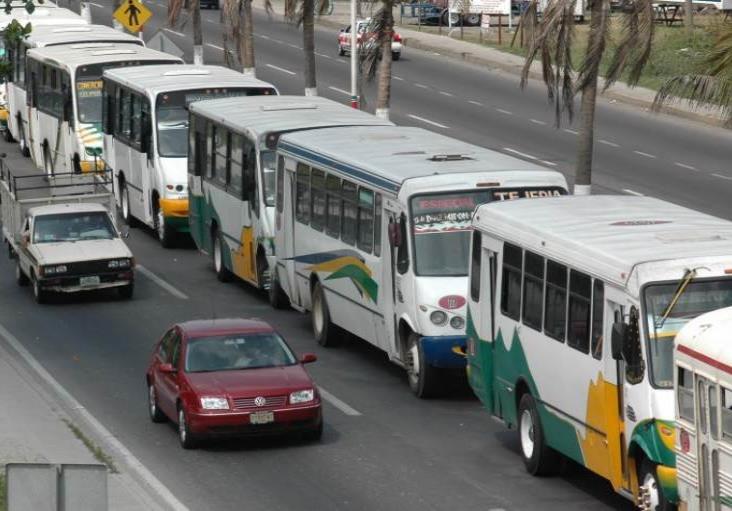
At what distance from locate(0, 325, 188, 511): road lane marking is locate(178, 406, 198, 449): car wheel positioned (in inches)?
22.9

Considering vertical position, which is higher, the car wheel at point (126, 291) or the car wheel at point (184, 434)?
the car wheel at point (184, 434)

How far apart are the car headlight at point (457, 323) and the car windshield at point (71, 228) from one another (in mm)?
10359

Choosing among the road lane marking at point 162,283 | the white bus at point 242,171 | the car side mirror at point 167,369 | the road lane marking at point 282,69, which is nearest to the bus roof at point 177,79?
the white bus at point 242,171

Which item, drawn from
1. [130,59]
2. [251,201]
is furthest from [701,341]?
[130,59]

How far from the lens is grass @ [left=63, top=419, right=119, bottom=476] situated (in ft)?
60.6

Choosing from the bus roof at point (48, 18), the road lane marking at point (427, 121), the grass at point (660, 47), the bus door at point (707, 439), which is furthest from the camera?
the grass at point (660, 47)

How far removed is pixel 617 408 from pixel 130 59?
26059mm

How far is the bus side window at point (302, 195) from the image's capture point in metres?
26.3

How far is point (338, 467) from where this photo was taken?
19.0 metres

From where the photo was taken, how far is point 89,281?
2939 cm

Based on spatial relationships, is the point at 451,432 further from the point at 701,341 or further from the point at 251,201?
the point at 251,201

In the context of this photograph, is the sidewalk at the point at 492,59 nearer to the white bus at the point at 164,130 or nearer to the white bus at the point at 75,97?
the white bus at the point at 75,97

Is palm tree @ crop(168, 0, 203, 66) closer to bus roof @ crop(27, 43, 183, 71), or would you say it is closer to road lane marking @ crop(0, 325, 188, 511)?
bus roof @ crop(27, 43, 183, 71)

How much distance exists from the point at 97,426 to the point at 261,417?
260cm
